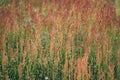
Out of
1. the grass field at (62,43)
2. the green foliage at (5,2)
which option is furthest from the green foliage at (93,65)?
the green foliage at (5,2)

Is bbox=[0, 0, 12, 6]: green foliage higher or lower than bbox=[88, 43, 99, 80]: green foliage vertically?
higher

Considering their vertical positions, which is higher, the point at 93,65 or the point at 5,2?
the point at 5,2

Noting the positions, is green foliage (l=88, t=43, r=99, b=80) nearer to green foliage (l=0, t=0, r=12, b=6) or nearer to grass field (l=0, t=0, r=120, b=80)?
grass field (l=0, t=0, r=120, b=80)

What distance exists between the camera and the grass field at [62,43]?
16.2ft

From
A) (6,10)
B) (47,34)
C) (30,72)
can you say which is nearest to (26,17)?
(6,10)

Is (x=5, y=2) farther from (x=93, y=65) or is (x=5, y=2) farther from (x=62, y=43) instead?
(x=93, y=65)

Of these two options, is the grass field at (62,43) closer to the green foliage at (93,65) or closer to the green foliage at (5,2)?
the green foliage at (93,65)

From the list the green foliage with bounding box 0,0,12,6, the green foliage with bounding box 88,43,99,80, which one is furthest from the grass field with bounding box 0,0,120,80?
the green foliage with bounding box 0,0,12,6

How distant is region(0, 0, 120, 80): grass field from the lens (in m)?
4.93

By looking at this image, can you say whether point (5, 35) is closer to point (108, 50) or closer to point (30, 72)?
point (30, 72)

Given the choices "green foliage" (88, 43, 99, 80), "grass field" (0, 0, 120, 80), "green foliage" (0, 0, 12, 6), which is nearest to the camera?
"grass field" (0, 0, 120, 80)

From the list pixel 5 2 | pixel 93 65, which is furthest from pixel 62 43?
pixel 5 2

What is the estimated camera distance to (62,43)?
5402mm

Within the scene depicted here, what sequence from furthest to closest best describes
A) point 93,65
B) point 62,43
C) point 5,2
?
point 5,2 → point 62,43 → point 93,65
